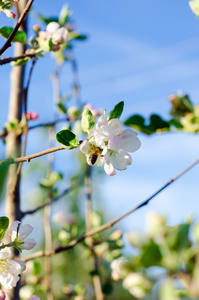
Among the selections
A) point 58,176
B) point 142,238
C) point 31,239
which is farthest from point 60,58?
Answer: point 142,238

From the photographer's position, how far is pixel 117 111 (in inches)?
19.7

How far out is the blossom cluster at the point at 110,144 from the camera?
499mm

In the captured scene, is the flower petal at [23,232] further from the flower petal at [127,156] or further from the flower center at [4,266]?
the flower petal at [127,156]

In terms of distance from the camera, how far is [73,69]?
1.39 m

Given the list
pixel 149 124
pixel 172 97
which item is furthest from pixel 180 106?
pixel 149 124

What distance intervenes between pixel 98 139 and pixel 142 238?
0.23 m

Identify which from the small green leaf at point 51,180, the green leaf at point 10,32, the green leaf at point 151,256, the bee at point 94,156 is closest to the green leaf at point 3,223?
the bee at point 94,156

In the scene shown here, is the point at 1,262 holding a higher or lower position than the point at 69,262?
higher

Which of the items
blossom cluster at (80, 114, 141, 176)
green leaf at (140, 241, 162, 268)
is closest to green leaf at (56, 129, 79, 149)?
blossom cluster at (80, 114, 141, 176)

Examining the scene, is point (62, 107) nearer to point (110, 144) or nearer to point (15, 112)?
point (15, 112)

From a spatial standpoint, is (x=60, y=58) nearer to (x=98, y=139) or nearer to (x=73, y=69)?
(x=73, y=69)

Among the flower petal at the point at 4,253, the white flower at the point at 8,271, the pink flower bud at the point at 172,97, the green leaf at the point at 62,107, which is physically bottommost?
the white flower at the point at 8,271

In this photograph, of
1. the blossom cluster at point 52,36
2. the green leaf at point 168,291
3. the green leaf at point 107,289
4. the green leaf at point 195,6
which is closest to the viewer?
the green leaf at point 168,291

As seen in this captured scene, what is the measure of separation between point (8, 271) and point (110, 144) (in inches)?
10.4
